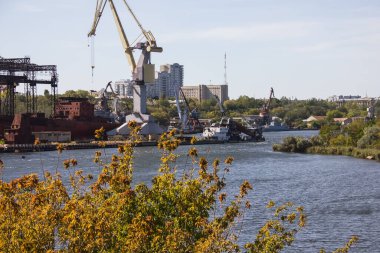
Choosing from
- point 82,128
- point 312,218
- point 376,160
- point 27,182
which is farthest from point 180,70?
point 27,182

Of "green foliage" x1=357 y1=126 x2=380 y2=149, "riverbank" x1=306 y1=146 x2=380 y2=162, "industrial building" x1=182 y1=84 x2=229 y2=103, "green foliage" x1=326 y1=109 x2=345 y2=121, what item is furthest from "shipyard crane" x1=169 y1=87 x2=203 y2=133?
"industrial building" x1=182 y1=84 x2=229 y2=103

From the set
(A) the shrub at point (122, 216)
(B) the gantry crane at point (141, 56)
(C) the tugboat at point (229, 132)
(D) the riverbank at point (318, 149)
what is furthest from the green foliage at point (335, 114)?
(A) the shrub at point (122, 216)

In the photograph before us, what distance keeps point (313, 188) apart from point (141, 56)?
39.0 m

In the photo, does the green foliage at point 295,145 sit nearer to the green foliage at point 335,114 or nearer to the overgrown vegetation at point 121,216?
the overgrown vegetation at point 121,216

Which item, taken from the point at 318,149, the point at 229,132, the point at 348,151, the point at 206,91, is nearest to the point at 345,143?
the point at 318,149

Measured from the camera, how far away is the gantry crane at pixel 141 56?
60719 millimetres

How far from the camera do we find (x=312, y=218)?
17.7 metres

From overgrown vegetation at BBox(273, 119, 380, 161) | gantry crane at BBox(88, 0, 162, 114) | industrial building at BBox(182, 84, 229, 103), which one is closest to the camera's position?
overgrown vegetation at BBox(273, 119, 380, 161)

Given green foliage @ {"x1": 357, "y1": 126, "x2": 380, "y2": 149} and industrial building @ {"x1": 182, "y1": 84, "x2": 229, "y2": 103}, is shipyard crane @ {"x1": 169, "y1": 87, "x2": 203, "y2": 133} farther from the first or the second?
industrial building @ {"x1": 182, "y1": 84, "x2": 229, "y2": 103}

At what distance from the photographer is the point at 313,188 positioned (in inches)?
949

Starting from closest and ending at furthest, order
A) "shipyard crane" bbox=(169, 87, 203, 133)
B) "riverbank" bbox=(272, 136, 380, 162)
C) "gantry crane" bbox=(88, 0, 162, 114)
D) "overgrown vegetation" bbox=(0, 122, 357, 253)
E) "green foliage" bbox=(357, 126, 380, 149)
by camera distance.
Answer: "overgrown vegetation" bbox=(0, 122, 357, 253), "riverbank" bbox=(272, 136, 380, 162), "green foliage" bbox=(357, 126, 380, 149), "gantry crane" bbox=(88, 0, 162, 114), "shipyard crane" bbox=(169, 87, 203, 133)

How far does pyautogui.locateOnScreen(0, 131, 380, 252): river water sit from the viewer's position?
50.5 ft

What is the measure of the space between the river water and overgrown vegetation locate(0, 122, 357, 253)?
669 millimetres

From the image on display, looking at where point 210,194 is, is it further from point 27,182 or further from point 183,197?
point 27,182
